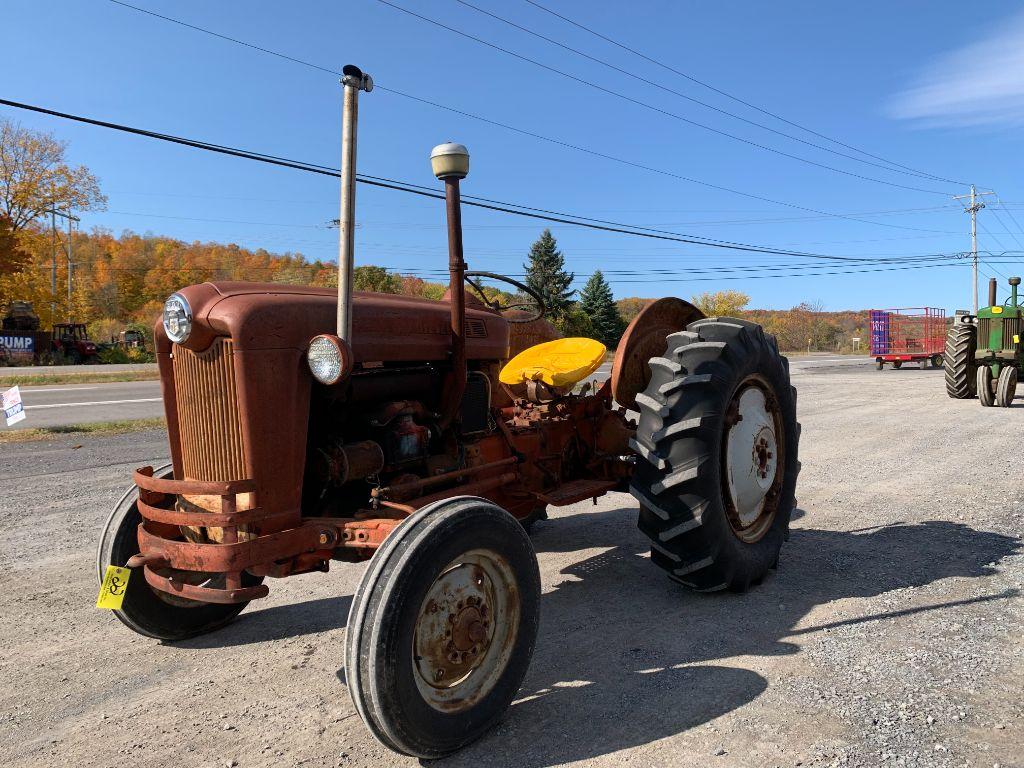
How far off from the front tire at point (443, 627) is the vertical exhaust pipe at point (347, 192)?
79cm

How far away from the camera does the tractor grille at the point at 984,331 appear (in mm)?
14164

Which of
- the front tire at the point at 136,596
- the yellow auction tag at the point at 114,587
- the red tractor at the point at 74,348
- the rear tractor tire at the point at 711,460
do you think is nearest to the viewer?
the yellow auction tag at the point at 114,587

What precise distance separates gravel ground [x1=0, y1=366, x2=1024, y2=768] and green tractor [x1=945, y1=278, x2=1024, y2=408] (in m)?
9.52

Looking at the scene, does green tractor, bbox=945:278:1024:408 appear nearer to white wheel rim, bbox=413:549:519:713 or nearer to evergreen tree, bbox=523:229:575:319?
white wheel rim, bbox=413:549:519:713

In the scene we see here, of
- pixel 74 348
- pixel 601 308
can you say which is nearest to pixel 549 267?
pixel 601 308

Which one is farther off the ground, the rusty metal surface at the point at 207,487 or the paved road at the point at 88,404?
the rusty metal surface at the point at 207,487

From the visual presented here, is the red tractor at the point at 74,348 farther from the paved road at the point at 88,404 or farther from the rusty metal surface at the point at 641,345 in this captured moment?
the rusty metal surface at the point at 641,345

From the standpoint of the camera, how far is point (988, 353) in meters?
14.0

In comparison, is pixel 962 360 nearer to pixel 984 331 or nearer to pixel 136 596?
pixel 984 331

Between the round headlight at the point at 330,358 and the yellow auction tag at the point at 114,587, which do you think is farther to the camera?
the yellow auction tag at the point at 114,587

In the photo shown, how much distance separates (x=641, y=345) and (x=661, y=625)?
1770mm

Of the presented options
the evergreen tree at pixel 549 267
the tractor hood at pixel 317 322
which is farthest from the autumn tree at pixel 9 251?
the tractor hood at pixel 317 322

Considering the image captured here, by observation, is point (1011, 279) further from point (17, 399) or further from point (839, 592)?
point (17, 399)

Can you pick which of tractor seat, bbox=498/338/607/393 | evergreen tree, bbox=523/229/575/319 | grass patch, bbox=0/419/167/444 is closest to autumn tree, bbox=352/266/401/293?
evergreen tree, bbox=523/229/575/319
